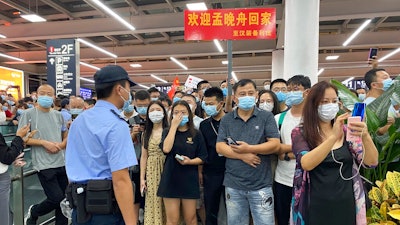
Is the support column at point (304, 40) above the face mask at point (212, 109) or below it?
above

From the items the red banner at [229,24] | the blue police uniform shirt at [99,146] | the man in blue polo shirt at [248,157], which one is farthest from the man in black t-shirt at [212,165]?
the blue police uniform shirt at [99,146]

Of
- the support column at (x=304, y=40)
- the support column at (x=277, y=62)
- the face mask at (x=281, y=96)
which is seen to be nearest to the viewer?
the face mask at (x=281, y=96)

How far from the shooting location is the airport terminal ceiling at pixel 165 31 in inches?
287

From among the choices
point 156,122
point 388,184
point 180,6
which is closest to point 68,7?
point 180,6

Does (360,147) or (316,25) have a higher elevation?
(316,25)

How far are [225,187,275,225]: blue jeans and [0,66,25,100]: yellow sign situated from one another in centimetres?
1221

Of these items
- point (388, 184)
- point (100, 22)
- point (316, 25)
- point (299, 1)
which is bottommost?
point (388, 184)

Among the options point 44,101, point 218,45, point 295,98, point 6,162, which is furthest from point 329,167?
point 218,45

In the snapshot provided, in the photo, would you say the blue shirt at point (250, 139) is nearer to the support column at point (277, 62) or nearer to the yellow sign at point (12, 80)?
the support column at point (277, 62)

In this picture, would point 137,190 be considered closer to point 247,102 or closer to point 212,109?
point 212,109

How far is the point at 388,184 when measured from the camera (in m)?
1.71

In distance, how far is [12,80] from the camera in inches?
502

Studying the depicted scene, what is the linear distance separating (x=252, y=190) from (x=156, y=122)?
1.16 metres

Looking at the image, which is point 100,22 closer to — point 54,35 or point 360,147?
point 54,35
